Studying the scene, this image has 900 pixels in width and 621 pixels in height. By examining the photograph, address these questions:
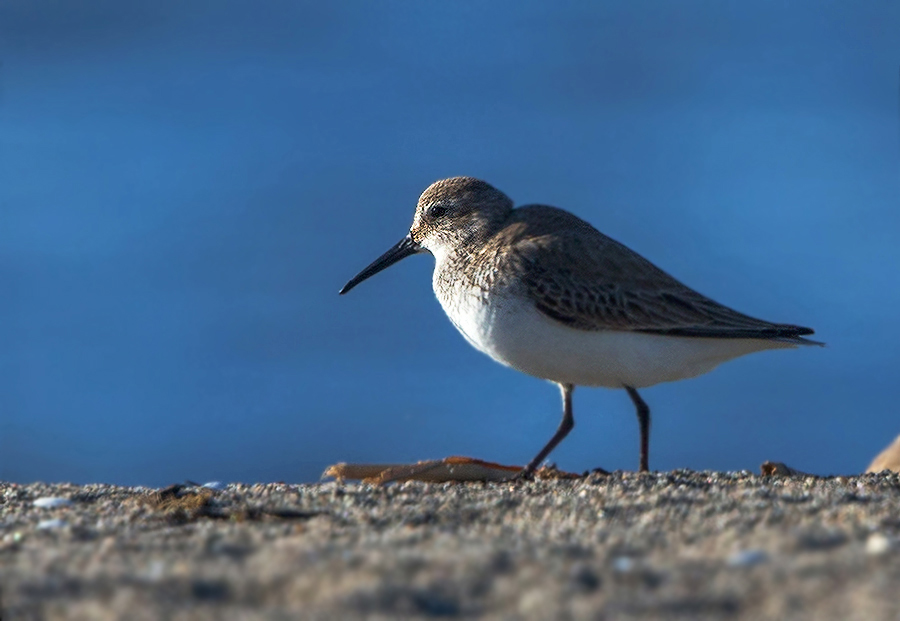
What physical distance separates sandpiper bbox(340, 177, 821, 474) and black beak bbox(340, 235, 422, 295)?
0.73 meters

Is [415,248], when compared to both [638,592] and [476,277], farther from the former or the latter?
[638,592]

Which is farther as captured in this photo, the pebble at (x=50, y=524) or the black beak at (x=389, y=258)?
the black beak at (x=389, y=258)

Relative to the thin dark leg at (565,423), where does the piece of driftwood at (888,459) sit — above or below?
below

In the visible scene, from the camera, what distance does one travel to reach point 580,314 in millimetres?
6086

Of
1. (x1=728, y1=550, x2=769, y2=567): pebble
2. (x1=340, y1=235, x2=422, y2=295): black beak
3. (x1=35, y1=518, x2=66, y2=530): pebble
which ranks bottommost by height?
(x1=728, y1=550, x2=769, y2=567): pebble

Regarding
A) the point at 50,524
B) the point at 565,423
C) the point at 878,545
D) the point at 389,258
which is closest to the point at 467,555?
the point at 878,545

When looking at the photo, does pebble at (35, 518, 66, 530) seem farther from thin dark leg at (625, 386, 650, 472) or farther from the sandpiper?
thin dark leg at (625, 386, 650, 472)

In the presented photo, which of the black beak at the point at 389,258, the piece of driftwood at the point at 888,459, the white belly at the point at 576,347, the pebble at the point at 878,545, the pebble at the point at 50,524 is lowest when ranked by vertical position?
the piece of driftwood at the point at 888,459

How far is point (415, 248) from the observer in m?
7.52

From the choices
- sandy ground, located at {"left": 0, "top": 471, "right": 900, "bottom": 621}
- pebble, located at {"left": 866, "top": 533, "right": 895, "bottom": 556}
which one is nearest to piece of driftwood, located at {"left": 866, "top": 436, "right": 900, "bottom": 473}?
sandy ground, located at {"left": 0, "top": 471, "right": 900, "bottom": 621}

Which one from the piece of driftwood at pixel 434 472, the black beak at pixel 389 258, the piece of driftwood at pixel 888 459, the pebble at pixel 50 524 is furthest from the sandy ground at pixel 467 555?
the black beak at pixel 389 258

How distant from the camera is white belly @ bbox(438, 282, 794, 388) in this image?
6.03 m

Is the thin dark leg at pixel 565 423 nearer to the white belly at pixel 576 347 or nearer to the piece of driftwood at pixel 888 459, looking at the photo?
the white belly at pixel 576 347

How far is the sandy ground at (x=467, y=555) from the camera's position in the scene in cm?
260
